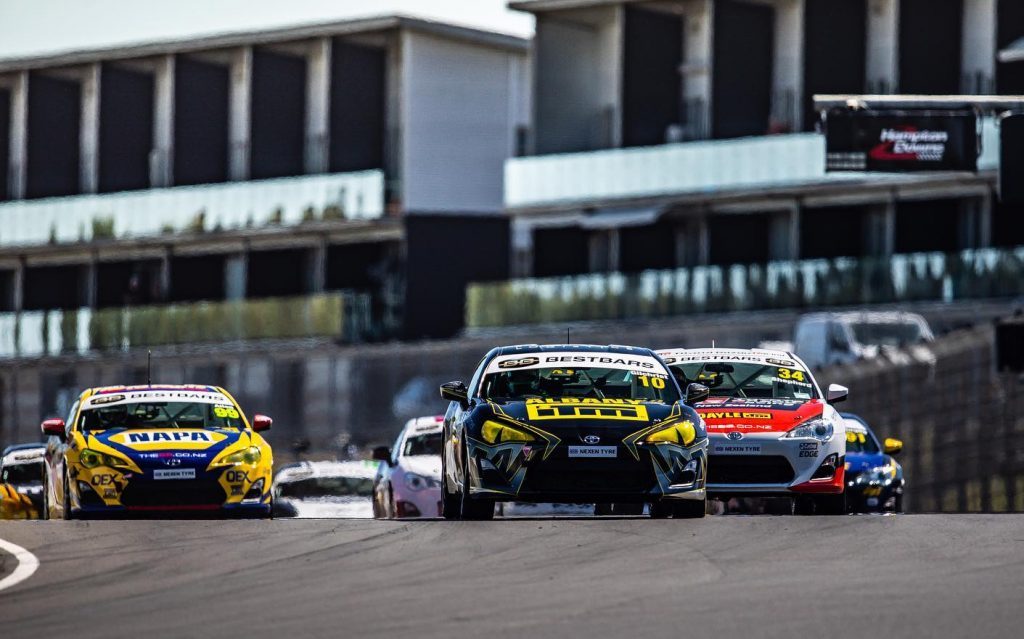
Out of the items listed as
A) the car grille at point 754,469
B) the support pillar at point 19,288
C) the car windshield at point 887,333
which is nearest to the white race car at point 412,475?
the car grille at point 754,469

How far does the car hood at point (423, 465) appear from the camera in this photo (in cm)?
2620

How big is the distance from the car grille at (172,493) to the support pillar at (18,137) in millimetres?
44865

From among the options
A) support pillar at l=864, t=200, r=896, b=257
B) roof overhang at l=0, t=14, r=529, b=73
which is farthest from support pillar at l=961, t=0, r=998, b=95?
roof overhang at l=0, t=14, r=529, b=73

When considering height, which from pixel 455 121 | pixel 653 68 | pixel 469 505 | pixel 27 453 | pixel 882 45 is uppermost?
pixel 882 45

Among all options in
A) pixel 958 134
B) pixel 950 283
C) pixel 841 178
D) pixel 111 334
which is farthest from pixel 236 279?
pixel 958 134

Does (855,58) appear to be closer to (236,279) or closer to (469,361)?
(469,361)

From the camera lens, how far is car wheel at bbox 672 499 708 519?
1923 centimetres

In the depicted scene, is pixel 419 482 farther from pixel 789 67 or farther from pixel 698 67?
pixel 698 67

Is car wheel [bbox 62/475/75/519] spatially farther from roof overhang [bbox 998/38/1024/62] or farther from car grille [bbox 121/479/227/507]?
roof overhang [bbox 998/38/1024/62]

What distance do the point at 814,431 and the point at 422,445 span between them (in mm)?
7491

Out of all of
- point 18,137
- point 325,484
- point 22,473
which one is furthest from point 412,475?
point 18,137

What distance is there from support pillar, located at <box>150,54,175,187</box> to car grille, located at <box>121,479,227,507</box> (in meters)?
41.4

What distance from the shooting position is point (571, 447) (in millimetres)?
18547

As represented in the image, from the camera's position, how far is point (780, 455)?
20625 millimetres
